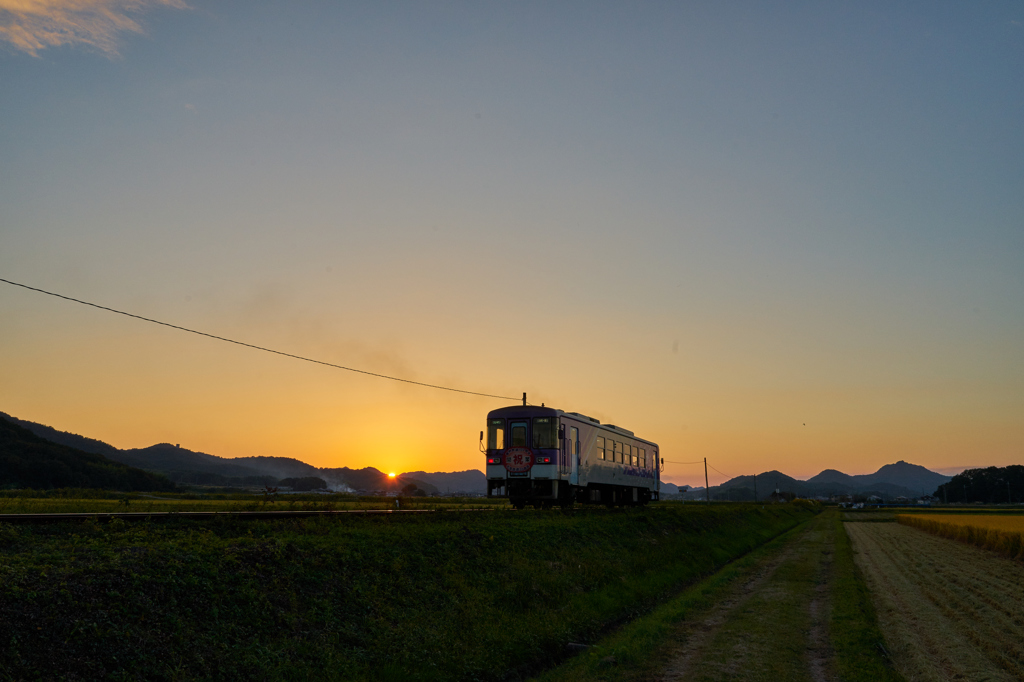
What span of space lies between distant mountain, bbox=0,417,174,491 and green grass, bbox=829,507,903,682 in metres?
57.4

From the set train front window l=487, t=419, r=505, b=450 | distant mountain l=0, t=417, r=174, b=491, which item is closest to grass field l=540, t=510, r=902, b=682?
train front window l=487, t=419, r=505, b=450

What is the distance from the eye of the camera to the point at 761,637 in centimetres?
1492

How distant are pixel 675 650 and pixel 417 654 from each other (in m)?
5.84

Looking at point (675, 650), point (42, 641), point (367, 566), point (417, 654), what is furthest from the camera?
point (675, 650)

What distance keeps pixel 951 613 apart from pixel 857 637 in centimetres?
520

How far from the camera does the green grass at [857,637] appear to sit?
39.2 feet

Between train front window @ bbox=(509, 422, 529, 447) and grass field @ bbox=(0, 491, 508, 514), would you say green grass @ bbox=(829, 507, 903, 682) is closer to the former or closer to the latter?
grass field @ bbox=(0, 491, 508, 514)

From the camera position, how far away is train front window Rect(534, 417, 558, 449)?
97.0ft

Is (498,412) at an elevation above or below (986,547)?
above

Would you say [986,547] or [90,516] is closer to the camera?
[90,516]

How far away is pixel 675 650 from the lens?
1381 cm

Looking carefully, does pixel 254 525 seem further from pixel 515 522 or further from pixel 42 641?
pixel 515 522

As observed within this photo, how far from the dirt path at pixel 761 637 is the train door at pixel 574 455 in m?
9.18

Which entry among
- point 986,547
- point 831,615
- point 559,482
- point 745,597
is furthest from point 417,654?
point 986,547
